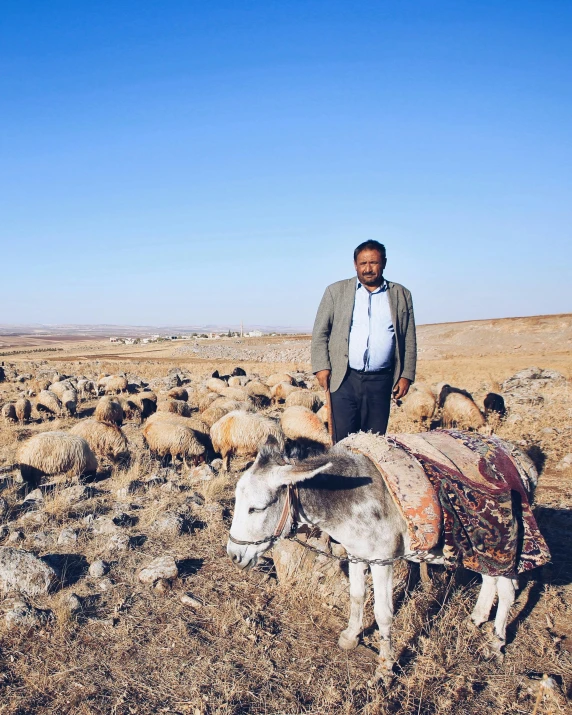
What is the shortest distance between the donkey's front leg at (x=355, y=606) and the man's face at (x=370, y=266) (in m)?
2.32

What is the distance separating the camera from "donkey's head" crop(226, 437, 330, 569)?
3.02m

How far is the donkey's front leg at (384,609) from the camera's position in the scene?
3217mm

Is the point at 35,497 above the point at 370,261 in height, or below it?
below

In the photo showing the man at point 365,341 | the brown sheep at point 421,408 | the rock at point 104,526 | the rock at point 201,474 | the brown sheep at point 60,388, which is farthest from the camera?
the brown sheep at point 60,388

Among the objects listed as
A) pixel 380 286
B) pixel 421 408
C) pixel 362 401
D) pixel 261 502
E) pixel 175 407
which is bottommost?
pixel 175 407

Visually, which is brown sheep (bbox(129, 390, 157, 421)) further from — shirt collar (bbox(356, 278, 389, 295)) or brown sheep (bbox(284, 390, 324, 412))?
shirt collar (bbox(356, 278, 389, 295))

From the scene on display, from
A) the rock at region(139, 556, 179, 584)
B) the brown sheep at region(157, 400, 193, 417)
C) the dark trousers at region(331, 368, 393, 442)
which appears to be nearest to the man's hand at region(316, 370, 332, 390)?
the dark trousers at region(331, 368, 393, 442)

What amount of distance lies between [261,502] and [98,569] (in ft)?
7.95

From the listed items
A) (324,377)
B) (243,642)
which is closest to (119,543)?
(243,642)

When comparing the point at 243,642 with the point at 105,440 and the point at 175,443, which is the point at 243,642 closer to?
the point at 175,443

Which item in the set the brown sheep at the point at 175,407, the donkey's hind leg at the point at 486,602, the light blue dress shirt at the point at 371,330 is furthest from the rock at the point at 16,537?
the brown sheep at the point at 175,407

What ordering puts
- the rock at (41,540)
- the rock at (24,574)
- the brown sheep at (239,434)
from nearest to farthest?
the rock at (24,574)
the rock at (41,540)
the brown sheep at (239,434)

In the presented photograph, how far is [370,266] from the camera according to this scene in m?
4.29

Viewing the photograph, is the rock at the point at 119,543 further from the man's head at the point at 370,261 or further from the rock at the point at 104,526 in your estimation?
the man's head at the point at 370,261
